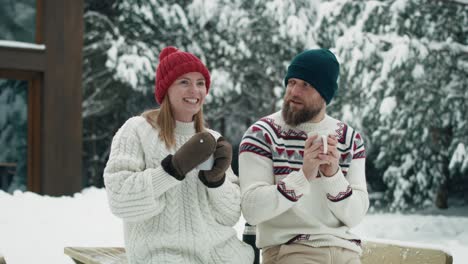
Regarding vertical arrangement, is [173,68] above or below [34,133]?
above

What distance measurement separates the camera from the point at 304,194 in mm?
2514

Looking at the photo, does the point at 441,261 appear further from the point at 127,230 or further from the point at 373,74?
the point at 373,74

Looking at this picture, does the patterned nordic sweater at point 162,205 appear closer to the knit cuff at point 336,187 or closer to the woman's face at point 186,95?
the woman's face at point 186,95

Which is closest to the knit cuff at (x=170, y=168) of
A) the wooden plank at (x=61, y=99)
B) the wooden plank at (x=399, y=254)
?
the wooden plank at (x=399, y=254)

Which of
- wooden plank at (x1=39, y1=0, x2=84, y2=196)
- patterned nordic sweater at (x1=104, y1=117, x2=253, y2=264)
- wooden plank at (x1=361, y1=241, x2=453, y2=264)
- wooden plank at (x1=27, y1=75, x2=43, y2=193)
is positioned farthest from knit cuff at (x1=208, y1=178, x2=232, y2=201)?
wooden plank at (x1=27, y1=75, x2=43, y2=193)

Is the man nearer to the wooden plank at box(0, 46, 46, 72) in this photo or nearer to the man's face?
the man's face

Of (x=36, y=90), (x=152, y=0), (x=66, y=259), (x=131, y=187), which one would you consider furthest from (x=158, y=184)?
(x=152, y=0)

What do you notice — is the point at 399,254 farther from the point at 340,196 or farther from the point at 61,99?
the point at 61,99

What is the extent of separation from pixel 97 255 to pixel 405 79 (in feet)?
20.0

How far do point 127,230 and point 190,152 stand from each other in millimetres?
444

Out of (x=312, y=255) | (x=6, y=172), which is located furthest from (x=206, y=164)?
(x=6, y=172)

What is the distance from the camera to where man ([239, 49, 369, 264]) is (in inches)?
99.1

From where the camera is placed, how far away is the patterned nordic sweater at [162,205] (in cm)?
220

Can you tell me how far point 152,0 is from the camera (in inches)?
399
